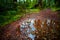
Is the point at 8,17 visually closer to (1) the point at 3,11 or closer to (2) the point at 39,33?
(1) the point at 3,11

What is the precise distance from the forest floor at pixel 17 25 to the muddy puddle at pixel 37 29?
0.07 metres

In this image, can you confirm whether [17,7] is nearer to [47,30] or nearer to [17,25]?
[17,25]

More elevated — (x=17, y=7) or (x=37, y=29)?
(x=17, y=7)

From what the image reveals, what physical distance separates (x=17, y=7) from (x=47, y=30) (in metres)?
0.73

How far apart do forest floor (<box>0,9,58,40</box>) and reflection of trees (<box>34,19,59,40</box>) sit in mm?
111

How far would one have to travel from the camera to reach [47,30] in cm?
273

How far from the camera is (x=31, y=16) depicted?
111 inches

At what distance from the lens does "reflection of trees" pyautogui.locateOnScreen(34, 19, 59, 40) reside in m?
2.66

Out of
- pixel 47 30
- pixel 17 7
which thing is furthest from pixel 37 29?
pixel 17 7

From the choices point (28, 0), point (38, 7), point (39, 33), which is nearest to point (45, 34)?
point (39, 33)

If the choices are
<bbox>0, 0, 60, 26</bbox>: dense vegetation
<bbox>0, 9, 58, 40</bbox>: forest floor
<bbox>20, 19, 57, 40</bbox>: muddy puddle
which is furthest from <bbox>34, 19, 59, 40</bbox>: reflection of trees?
<bbox>0, 0, 60, 26</bbox>: dense vegetation

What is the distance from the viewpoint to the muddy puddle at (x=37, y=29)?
265 centimetres

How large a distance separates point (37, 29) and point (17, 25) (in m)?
0.39

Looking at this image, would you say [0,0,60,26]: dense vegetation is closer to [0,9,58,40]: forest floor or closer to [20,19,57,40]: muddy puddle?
[0,9,58,40]: forest floor
